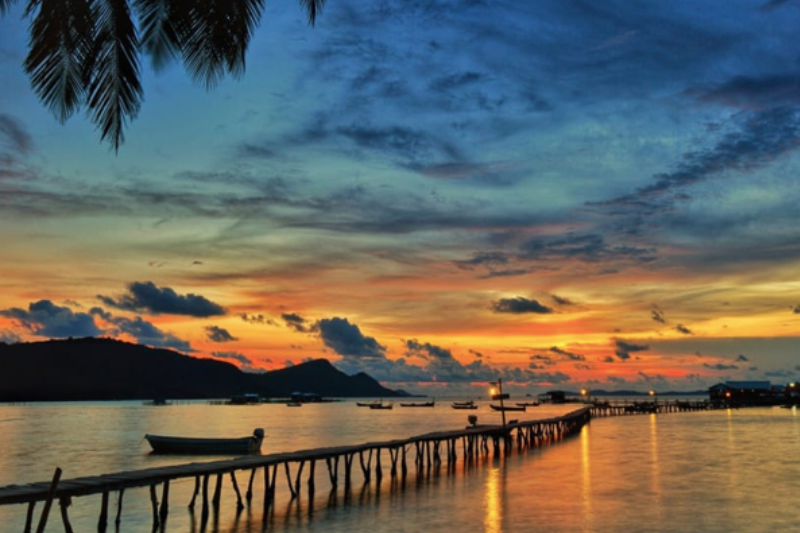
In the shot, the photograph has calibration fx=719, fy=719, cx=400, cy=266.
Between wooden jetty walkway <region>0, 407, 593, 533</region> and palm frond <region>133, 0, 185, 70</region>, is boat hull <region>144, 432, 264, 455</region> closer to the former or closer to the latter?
wooden jetty walkway <region>0, 407, 593, 533</region>

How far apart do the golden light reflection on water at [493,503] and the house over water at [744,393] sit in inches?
4439

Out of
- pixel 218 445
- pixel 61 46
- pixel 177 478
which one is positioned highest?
pixel 61 46

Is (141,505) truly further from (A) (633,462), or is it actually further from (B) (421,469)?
(A) (633,462)

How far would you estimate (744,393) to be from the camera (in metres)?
145

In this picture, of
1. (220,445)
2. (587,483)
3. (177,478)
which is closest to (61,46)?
(177,478)

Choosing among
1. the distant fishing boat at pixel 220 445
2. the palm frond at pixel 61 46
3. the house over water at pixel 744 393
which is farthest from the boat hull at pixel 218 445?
the house over water at pixel 744 393

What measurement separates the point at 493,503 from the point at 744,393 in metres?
135

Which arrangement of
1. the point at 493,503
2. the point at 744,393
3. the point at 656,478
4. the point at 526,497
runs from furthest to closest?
the point at 744,393 < the point at 656,478 < the point at 526,497 < the point at 493,503

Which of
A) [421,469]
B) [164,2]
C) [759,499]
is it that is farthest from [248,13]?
[421,469]

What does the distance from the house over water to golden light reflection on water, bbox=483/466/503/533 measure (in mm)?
112753

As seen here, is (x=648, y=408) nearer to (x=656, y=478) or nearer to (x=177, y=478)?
(x=656, y=478)

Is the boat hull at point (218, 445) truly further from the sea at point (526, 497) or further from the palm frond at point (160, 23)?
the palm frond at point (160, 23)

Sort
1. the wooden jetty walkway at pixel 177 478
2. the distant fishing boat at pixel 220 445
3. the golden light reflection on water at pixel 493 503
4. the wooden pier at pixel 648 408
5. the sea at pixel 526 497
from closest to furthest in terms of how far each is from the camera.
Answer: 1. the wooden jetty walkway at pixel 177 478
2. the golden light reflection on water at pixel 493 503
3. the sea at pixel 526 497
4. the distant fishing boat at pixel 220 445
5. the wooden pier at pixel 648 408

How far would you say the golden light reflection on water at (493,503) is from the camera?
23.8 meters
